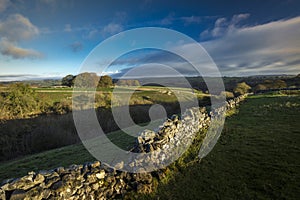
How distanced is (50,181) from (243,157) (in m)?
6.69

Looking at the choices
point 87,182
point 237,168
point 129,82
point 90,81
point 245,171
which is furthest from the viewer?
point 129,82

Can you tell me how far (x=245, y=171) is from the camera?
6.16 m

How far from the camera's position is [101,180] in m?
4.69

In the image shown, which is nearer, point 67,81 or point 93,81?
point 93,81

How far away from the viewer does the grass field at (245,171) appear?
5.06 m

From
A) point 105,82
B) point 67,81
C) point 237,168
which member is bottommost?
point 237,168

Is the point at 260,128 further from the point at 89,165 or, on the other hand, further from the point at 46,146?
the point at 46,146

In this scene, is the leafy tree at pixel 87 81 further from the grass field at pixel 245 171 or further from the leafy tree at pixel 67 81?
the grass field at pixel 245 171

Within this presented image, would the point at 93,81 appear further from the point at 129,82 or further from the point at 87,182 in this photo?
the point at 87,182

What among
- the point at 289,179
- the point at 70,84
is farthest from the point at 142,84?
the point at 289,179

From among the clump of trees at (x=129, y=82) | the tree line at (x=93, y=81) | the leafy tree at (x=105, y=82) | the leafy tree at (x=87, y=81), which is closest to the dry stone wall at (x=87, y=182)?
the clump of trees at (x=129, y=82)

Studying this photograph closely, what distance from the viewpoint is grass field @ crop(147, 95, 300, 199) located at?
5059 mm

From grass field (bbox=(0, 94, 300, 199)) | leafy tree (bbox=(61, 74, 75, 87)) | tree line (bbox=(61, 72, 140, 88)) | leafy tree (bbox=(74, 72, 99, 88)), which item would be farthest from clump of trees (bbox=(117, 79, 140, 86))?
grass field (bbox=(0, 94, 300, 199))

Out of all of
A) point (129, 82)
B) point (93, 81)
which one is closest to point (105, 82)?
point (93, 81)
